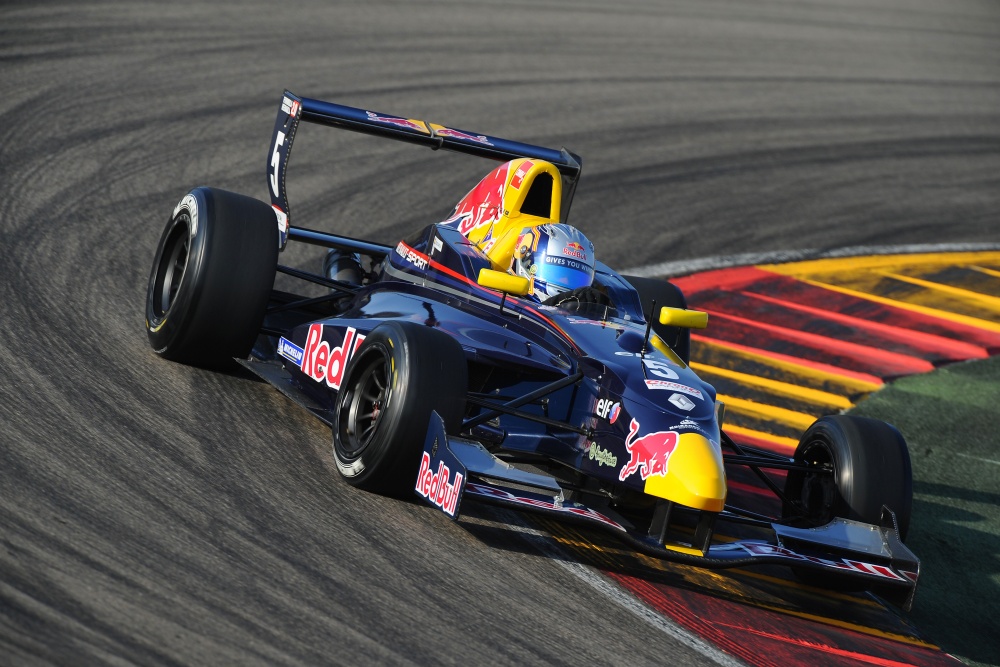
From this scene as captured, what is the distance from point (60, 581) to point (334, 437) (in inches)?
87.3

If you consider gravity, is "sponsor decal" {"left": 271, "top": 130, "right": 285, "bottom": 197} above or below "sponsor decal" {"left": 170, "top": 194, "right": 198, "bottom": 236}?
above

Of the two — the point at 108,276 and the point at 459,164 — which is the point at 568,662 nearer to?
the point at 108,276

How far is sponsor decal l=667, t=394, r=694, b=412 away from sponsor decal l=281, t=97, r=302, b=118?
3.59 m

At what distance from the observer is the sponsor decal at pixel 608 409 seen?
23.2 feet

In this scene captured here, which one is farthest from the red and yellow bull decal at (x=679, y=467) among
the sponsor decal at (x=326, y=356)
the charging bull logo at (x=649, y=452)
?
the sponsor decal at (x=326, y=356)

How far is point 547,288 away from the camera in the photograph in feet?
26.9

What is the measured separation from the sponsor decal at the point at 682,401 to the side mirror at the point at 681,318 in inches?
25.7

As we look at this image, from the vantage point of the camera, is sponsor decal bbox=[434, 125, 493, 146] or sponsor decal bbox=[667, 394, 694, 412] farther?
sponsor decal bbox=[434, 125, 493, 146]

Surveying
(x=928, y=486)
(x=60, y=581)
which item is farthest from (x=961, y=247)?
(x=60, y=581)

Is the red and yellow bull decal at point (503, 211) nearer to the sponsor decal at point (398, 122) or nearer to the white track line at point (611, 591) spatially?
the sponsor decal at point (398, 122)

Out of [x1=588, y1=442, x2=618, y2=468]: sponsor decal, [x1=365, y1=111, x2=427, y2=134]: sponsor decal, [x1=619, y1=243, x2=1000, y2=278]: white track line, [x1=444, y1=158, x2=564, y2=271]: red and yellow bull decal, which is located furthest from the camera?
[x1=619, y1=243, x2=1000, y2=278]: white track line

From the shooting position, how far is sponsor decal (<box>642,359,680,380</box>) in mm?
7230

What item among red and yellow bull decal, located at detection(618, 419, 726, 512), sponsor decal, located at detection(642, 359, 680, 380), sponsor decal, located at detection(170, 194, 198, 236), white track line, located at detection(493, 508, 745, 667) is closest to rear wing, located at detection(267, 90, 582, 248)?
sponsor decal, located at detection(170, 194, 198, 236)

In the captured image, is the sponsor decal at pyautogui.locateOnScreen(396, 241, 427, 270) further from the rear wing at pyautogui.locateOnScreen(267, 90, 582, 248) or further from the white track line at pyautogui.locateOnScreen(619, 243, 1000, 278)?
the white track line at pyautogui.locateOnScreen(619, 243, 1000, 278)
